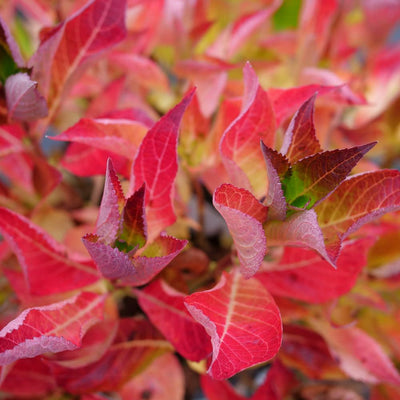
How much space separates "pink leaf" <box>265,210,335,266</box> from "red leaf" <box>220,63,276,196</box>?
4cm

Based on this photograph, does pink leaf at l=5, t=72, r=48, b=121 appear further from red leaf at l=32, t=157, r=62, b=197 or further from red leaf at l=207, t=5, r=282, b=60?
red leaf at l=207, t=5, r=282, b=60

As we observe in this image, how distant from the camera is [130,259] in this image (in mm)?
295

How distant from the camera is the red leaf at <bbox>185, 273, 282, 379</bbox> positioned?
25 centimetres

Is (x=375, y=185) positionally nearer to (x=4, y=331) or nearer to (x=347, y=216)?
(x=347, y=216)

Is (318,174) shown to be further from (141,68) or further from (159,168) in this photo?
(141,68)

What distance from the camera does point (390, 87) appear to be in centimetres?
63

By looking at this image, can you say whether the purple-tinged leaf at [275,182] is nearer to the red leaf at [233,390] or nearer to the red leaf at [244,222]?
the red leaf at [244,222]

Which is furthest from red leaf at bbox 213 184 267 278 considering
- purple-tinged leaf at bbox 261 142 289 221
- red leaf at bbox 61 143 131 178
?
red leaf at bbox 61 143 131 178

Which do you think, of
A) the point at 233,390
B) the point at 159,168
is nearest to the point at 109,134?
the point at 159,168

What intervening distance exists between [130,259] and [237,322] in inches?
3.2

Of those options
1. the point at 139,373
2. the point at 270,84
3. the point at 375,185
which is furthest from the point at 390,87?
the point at 139,373

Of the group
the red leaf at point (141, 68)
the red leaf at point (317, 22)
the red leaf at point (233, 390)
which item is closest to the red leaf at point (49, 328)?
the red leaf at point (233, 390)

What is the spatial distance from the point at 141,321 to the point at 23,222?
14 centimetres

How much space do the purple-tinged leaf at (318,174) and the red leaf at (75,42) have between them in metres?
0.19
